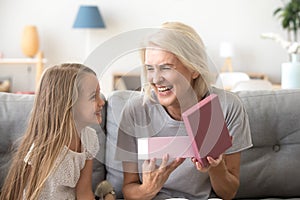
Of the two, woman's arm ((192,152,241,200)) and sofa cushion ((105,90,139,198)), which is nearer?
woman's arm ((192,152,241,200))

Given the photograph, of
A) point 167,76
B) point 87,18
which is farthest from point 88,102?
point 87,18

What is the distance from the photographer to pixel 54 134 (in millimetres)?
1488

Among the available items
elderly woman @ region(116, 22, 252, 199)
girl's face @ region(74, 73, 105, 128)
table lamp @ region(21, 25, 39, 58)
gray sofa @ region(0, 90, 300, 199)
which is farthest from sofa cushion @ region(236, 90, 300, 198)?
table lamp @ region(21, 25, 39, 58)

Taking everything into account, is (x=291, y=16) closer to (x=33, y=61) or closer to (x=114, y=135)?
(x=33, y=61)

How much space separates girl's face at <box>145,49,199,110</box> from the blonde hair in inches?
0.6

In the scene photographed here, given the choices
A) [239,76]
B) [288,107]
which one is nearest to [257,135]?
[288,107]

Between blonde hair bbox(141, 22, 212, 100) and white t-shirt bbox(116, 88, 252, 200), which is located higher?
blonde hair bbox(141, 22, 212, 100)

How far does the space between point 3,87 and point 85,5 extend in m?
1.06

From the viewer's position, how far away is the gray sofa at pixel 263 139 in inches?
69.7

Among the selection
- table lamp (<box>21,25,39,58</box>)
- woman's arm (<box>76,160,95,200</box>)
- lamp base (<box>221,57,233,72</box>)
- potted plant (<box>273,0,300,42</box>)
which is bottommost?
woman's arm (<box>76,160,95,200</box>)

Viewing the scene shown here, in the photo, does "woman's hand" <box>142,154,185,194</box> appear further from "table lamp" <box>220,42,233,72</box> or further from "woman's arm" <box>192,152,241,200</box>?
"table lamp" <box>220,42,233,72</box>

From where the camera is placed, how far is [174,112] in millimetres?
1631

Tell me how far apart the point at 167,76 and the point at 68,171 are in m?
0.40

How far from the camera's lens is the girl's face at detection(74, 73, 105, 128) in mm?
1456
